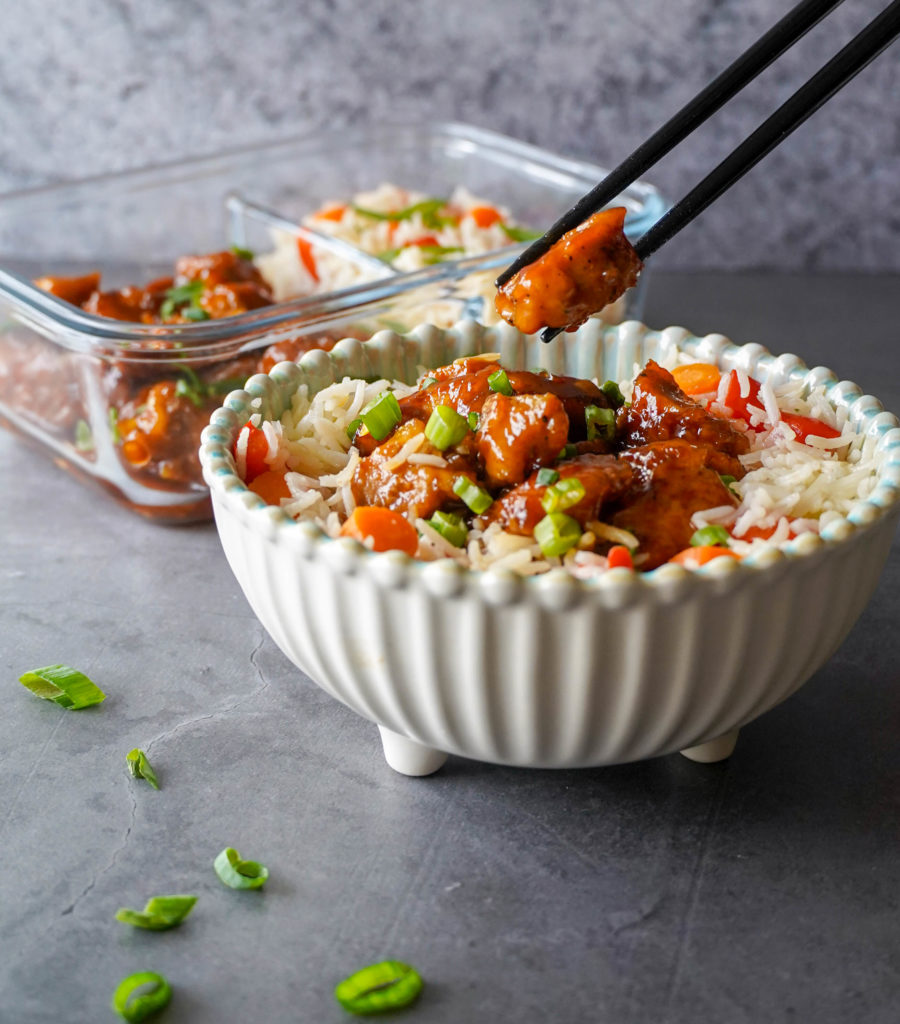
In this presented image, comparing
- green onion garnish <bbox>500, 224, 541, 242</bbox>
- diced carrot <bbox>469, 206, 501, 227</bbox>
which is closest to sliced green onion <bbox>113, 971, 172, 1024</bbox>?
green onion garnish <bbox>500, 224, 541, 242</bbox>

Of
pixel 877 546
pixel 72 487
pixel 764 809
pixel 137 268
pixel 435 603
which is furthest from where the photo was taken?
pixel 137 268

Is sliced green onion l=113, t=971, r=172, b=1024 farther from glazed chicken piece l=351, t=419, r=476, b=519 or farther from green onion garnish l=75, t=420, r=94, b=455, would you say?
green onion garnish l=75, t=420, r=94, b=455

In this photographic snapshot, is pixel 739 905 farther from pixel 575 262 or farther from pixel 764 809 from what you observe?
pixel 575 262

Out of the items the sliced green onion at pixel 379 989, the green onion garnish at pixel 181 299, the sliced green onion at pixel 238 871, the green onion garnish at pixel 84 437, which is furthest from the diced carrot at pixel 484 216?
the sliced green onion at pixel 379 989

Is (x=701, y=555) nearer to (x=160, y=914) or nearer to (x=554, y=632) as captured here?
(x=554, y=632)

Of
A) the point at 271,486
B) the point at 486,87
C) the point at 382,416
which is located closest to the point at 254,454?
the point at 271,486

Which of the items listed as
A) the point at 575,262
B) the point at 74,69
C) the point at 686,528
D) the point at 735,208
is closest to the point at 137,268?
the point at 74,69

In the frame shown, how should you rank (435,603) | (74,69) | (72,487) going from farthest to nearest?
(74,69) < (72,487) < (435,603)
